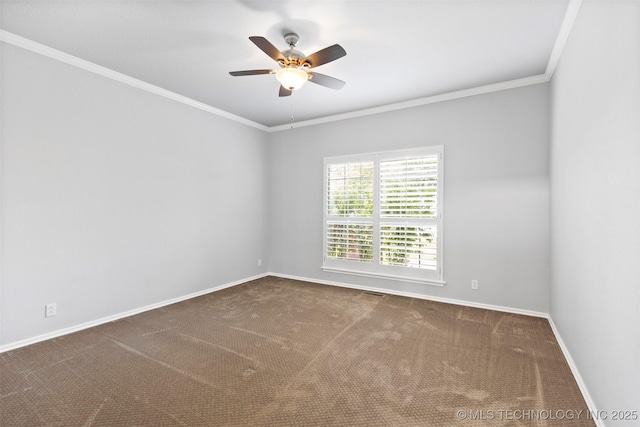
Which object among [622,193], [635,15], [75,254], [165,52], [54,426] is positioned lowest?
[54,426]

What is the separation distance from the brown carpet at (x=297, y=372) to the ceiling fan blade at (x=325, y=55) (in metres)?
2.46

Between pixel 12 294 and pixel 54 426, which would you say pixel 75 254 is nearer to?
pixel 12 294

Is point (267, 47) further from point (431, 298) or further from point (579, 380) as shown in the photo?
point (431, 298)

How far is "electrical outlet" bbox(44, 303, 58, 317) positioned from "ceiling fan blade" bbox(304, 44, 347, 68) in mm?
3346

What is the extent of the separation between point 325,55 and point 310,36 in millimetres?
453

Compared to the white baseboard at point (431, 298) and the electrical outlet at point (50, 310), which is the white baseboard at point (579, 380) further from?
the electrical outlet at point (50, 310)

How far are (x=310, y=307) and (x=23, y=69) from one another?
12.4 ft

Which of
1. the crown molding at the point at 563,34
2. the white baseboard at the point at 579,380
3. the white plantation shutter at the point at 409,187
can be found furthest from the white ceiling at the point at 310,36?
the white baseboard at the point at 579,380

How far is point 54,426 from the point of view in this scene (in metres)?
A: 1.69

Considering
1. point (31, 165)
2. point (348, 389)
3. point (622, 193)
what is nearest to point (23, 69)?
point (31, 165)

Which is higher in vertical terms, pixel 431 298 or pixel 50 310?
pixel 50 310

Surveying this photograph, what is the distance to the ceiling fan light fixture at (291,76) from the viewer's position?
96.3 inches

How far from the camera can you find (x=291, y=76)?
8.12 feet

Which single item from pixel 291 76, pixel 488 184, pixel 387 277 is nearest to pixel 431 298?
pixel 387 277
